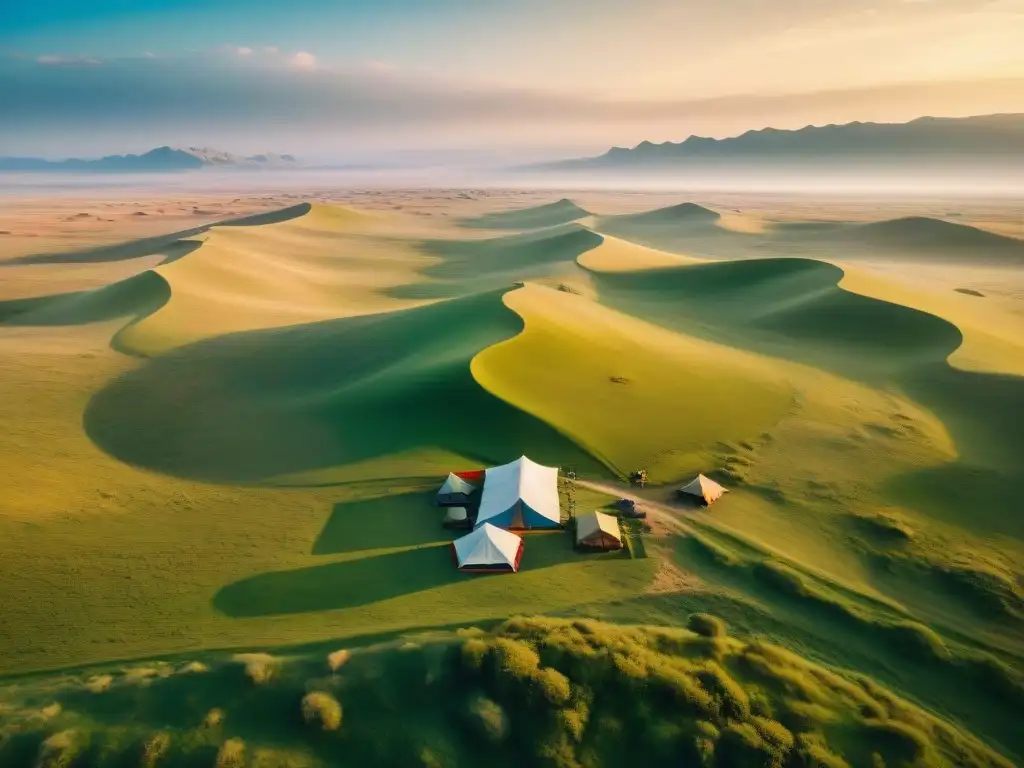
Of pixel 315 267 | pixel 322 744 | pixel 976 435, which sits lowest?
pixel 315 267

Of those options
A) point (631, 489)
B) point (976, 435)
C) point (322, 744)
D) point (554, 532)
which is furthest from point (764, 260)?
point (322, 744)

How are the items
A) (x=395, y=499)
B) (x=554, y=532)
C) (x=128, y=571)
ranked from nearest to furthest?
(x=128, y=571)
(x=554, y=532)
(x=395, y=499)

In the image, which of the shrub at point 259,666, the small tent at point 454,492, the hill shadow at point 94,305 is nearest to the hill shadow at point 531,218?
the hill shadow at point 94,305

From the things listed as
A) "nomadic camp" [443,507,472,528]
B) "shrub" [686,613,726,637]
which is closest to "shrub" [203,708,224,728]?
"nomadic camp" [443,507,472,528]

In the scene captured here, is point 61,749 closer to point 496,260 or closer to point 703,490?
point 703,490

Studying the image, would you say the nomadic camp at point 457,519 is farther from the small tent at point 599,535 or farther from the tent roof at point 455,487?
the small tent at point 599,535

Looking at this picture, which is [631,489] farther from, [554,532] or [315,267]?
[315,267]
